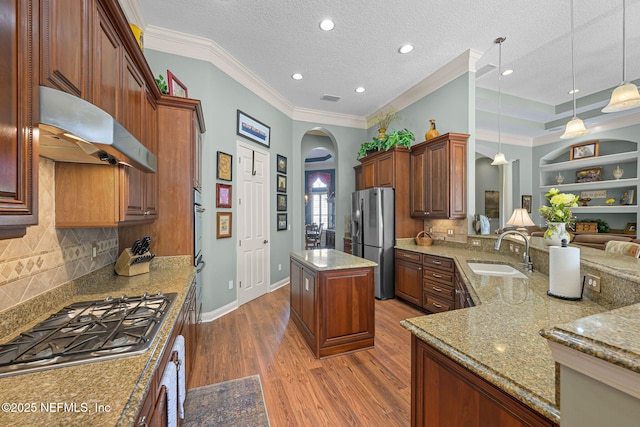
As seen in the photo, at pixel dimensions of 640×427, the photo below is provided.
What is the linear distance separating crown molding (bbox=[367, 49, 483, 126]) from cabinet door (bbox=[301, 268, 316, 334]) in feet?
11.4

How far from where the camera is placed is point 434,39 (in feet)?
10.5

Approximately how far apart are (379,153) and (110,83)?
3838 mm

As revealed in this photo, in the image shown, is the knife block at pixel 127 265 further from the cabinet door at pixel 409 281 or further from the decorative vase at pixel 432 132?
the decorative vase at pixel 432 132

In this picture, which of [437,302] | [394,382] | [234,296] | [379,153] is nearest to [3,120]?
[394,382]

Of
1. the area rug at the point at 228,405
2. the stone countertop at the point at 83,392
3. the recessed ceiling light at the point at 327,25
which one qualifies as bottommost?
the area rug at the point at 228,405

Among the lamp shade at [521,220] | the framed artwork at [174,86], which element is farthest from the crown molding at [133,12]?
the lamp shade at [521,220]

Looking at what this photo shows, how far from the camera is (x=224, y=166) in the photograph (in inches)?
140

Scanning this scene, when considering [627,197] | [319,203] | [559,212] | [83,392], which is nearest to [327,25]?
[559,212]

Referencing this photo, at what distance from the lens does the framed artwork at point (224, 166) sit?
3.47m

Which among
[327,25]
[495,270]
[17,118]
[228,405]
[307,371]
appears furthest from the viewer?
[327,25]

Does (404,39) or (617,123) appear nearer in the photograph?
(404,39)

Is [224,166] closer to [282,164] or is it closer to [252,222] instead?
[252,222]

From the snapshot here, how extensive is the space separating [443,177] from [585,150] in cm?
538

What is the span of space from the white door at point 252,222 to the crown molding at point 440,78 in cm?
262
